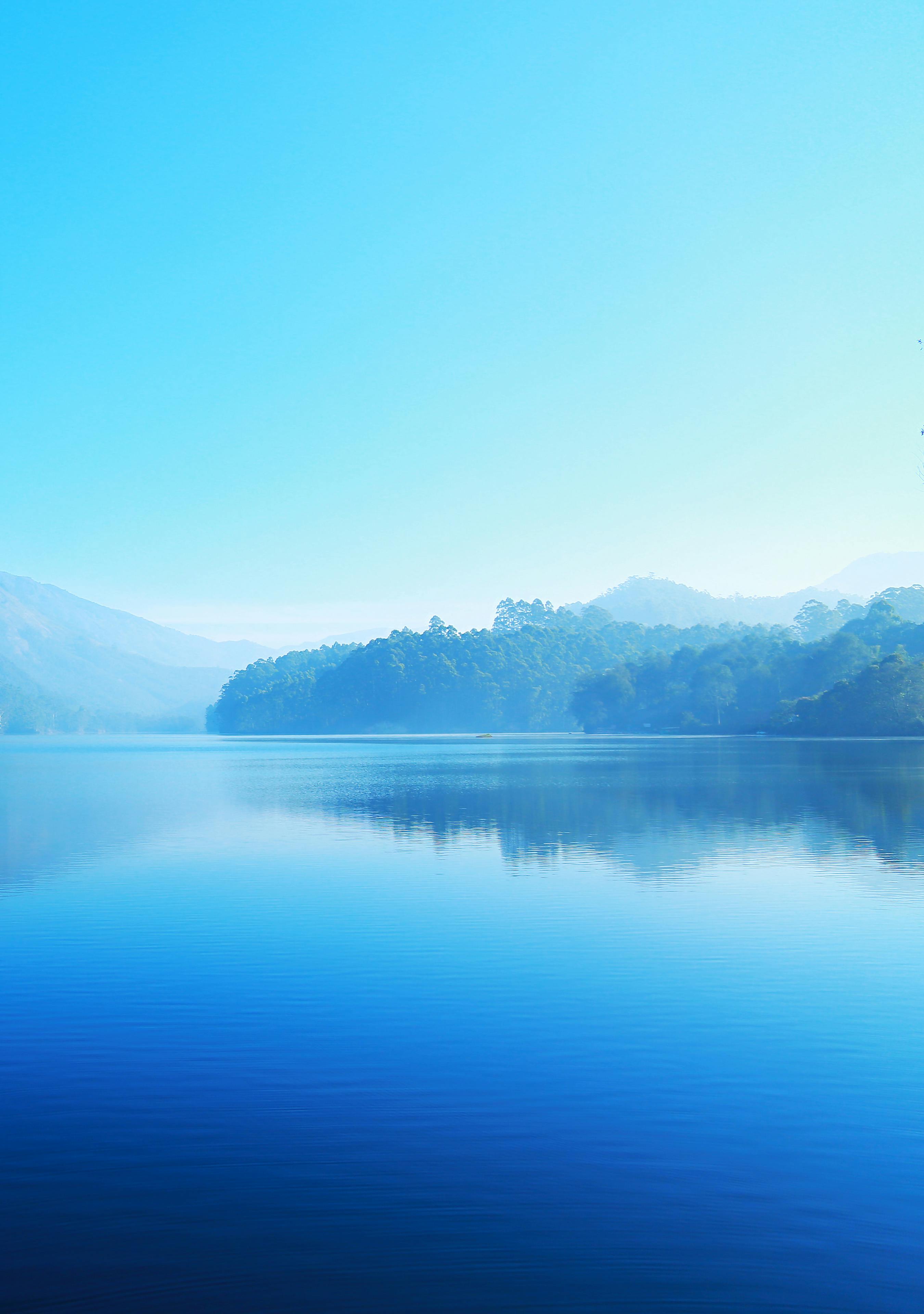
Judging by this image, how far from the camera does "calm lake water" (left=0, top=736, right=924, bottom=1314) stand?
5734 mm

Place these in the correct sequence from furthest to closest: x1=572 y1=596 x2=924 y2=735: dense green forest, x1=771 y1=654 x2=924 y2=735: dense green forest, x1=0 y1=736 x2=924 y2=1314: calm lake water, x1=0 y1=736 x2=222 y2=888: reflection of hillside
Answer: x1=572 y1=596 x2=924 y2=735: dense green forest
x1=771 y1=654 x2=924 y2=735: dense green forest
x1=0 y1=736 x2=222 y2=888: reflection of hillside
x1=0 y1=736 x2=924 y2=1314: calm lake water

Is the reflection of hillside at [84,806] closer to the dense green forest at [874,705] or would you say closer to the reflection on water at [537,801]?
the reflection on water at [537,801]

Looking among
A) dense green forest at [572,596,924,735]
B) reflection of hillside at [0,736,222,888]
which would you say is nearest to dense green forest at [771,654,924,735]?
dense green forest at [572,596,924,735]

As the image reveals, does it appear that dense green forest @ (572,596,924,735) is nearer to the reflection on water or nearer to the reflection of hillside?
the reflection on water

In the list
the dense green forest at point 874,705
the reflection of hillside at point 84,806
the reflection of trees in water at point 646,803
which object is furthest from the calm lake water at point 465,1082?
the dense green forest at point 874,705

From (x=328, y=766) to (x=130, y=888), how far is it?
155 feet

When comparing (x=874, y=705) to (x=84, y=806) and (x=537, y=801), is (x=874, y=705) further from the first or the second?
(x=84, y=806)

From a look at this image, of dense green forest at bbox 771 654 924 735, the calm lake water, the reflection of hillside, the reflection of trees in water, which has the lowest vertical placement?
the calm lake water

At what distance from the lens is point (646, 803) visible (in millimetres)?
33844

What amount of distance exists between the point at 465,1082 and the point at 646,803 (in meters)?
26.0

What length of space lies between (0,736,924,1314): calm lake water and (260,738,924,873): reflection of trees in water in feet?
5.01

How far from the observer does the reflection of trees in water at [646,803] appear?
77.9ft

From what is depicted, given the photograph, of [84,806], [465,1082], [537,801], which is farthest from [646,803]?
[465,1082]

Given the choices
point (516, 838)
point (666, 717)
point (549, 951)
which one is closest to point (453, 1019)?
point (549, 951)
